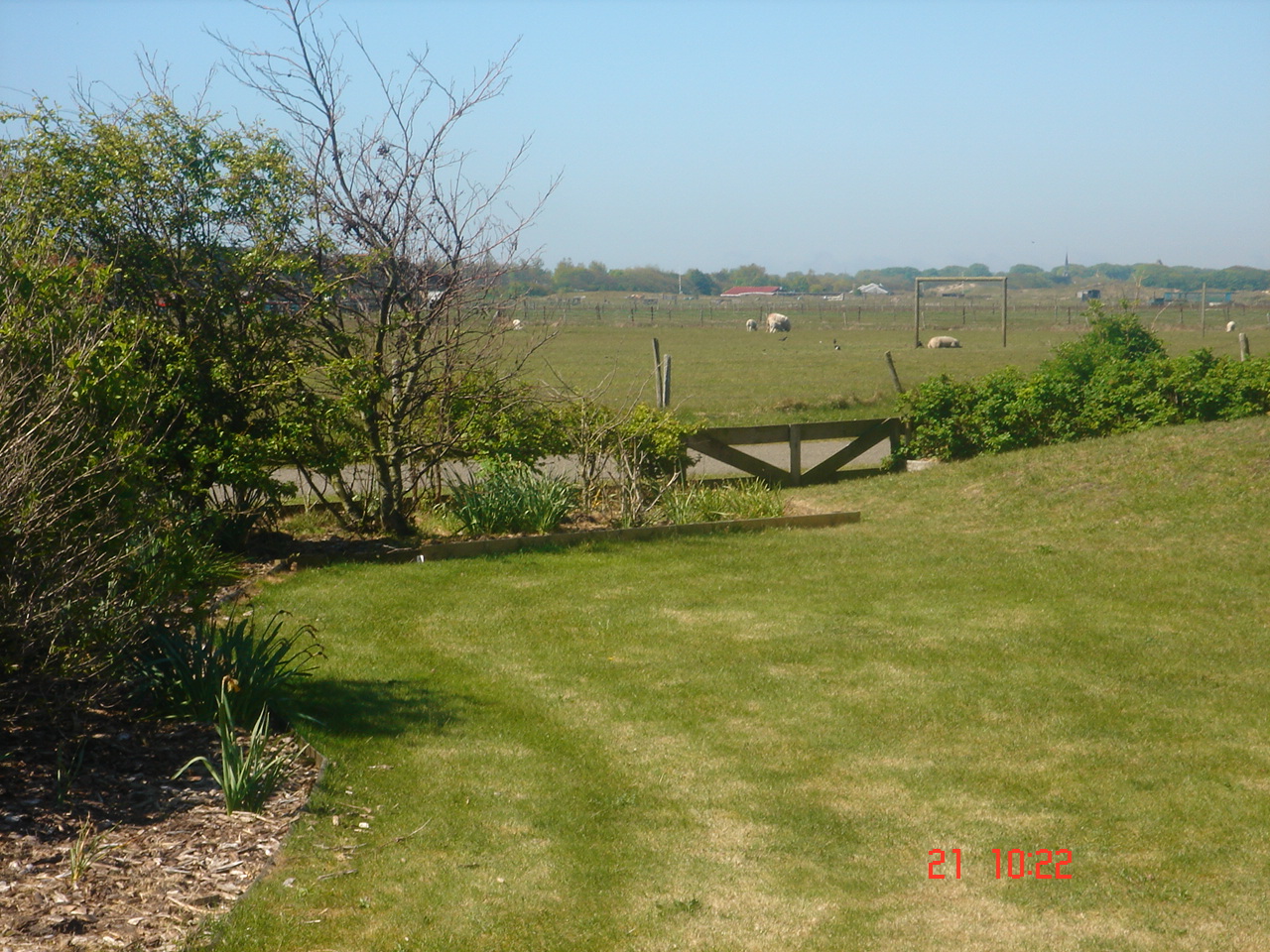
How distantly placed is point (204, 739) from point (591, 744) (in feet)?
6.79

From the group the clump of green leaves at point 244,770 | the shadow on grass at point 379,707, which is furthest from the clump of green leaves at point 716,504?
the clump of green leaves at point 244,770

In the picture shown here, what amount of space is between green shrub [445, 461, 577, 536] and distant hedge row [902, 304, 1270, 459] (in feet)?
21.1

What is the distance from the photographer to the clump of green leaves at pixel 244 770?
528cm

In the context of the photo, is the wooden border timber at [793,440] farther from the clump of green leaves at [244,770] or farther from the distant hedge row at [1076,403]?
the clump of green leaves at [244,770]

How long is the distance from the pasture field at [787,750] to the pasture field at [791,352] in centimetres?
383

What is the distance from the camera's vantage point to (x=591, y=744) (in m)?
6.45

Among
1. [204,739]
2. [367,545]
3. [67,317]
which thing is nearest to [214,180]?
[367,545]

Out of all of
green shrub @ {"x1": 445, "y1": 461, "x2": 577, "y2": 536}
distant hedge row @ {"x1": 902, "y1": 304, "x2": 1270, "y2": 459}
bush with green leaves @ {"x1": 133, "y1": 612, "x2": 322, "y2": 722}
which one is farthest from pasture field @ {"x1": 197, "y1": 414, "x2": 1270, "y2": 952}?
distant hedge row @ {"x1": 902, "y1": 304, "x2": 1270, "y2": 459}

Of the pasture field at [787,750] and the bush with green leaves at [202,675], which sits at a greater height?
the bush with green leaves at [202,675]

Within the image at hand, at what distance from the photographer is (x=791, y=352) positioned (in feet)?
162

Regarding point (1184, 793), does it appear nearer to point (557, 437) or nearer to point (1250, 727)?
point (1250, 727)

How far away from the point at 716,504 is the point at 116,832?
29.2ft

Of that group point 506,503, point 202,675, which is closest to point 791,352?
point 506,503
